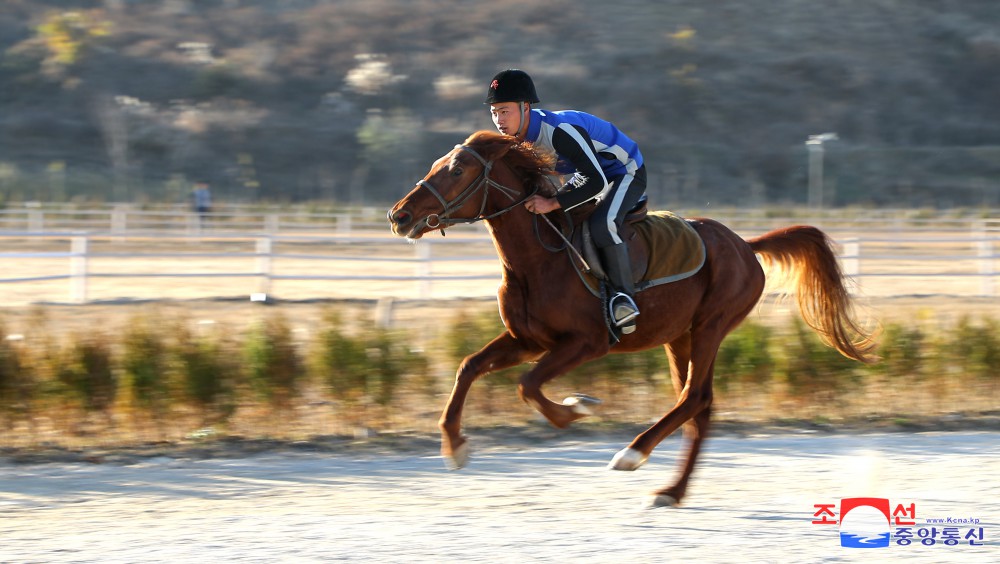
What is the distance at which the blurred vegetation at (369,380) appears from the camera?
7820 millimetres

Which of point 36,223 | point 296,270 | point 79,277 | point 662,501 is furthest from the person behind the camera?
point 36,223

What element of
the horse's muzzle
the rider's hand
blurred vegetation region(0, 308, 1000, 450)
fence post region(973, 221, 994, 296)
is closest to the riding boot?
the rider's hand

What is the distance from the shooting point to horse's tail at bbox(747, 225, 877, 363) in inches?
295

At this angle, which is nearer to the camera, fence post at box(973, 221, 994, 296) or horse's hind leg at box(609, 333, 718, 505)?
horse's hind leg at box(609, 333, 718, 505)

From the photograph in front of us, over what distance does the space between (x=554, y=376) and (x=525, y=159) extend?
3.93 ft

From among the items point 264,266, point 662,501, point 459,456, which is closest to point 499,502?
point 459,456

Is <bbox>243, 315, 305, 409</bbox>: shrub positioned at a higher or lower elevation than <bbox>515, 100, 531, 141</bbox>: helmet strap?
lower

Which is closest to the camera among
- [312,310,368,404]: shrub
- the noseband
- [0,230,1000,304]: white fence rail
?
the noseband

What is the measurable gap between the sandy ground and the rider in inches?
45.0

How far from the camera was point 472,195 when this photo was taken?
5.96 m

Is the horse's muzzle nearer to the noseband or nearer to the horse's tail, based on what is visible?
the noseband

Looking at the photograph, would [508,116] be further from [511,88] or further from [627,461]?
[627,461]

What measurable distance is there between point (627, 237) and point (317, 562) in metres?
2.61

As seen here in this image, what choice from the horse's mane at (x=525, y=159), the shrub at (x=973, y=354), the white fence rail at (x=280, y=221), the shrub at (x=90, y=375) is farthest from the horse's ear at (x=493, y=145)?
the white fence rail at (x=280, y=221)
